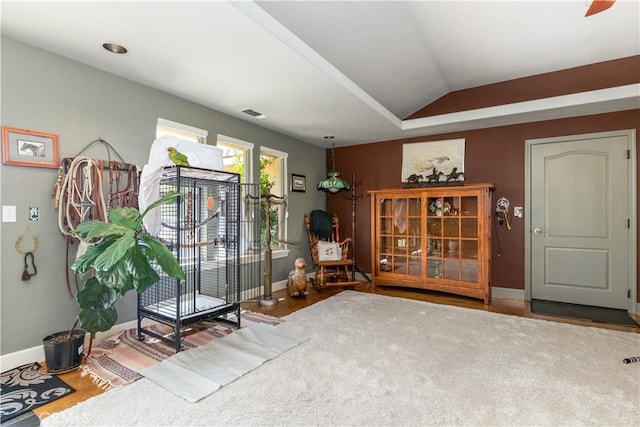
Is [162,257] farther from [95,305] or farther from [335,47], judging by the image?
[335,47]

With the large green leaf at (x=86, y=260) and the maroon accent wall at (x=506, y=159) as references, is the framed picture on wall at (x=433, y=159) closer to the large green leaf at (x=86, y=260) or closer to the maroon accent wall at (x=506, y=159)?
the maroon accent wall at (x=506, y=159)

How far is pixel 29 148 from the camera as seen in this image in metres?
2.48

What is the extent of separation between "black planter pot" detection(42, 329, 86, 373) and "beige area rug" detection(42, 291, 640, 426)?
1.90 ft

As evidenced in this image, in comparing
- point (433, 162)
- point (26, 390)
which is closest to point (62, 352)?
point (26, 390)

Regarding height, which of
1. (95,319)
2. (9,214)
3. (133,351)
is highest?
(9,214)

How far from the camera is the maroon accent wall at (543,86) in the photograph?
3.61 m

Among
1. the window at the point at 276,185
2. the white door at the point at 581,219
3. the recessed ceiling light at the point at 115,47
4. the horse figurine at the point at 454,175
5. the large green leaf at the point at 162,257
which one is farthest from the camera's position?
the window at the point at 276,185

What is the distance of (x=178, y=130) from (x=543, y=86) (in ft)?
14.8

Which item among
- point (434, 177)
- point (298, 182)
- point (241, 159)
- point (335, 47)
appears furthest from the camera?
point (298, 182)

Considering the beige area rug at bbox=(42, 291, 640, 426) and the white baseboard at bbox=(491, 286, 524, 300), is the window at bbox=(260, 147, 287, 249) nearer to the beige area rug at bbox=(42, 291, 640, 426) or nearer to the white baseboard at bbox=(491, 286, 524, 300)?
the beige area rug at bbox=(42, 291, 640, 426)

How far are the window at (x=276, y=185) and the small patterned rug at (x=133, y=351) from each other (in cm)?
183

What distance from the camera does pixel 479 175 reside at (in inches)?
190

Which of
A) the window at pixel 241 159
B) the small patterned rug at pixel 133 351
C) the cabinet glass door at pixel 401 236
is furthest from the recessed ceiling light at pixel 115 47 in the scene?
the cabinet glass door at pixel 401 236

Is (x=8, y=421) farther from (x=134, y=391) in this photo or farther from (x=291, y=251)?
(x=291, y=251)
